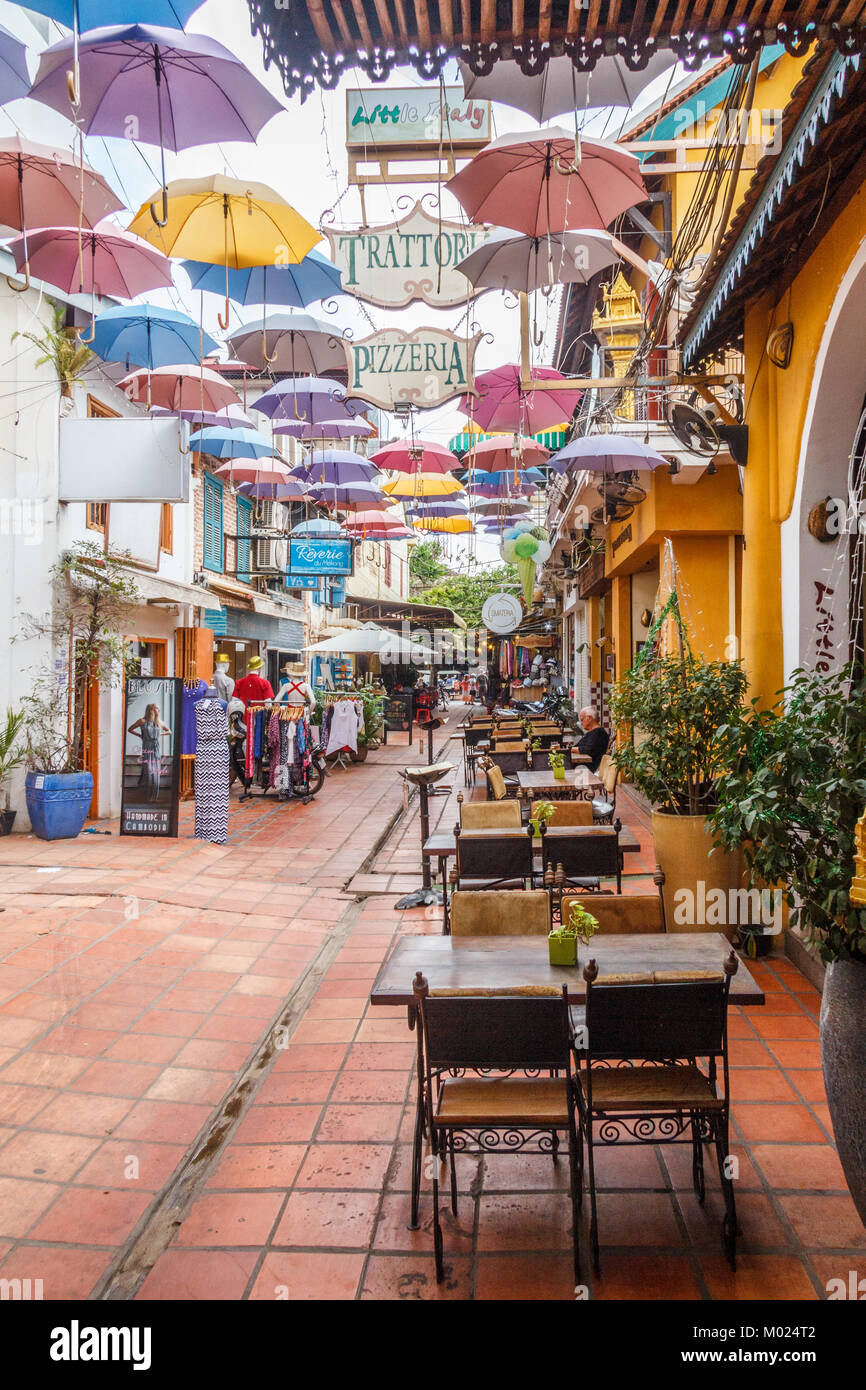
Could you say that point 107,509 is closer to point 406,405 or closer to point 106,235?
point 106,235

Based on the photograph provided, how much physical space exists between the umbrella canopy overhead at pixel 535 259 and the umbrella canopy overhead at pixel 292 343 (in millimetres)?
2886

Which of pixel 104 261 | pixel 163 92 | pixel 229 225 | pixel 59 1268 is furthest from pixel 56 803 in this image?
pixel 59 1268

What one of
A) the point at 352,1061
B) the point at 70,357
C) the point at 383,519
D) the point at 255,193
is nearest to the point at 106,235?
the point at 255,193

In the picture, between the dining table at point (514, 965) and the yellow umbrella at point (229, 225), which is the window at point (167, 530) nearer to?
the yellow umbrella at point (229, 225)

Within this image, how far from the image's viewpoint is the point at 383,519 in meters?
16.4

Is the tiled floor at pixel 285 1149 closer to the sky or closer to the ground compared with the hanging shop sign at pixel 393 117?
closer to the ground

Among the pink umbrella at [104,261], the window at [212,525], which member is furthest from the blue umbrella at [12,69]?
the window at [212,525]

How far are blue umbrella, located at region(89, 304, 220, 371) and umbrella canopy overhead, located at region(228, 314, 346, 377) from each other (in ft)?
1.28

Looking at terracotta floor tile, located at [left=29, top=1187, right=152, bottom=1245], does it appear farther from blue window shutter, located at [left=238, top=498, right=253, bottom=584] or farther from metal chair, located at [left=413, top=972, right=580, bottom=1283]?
blue window shutter, located at [left=238, top=498, right=253, bottom=584]

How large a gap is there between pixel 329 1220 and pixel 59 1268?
886 mm

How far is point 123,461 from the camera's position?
376 inches

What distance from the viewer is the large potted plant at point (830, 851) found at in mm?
2543

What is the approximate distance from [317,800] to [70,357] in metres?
6.55
